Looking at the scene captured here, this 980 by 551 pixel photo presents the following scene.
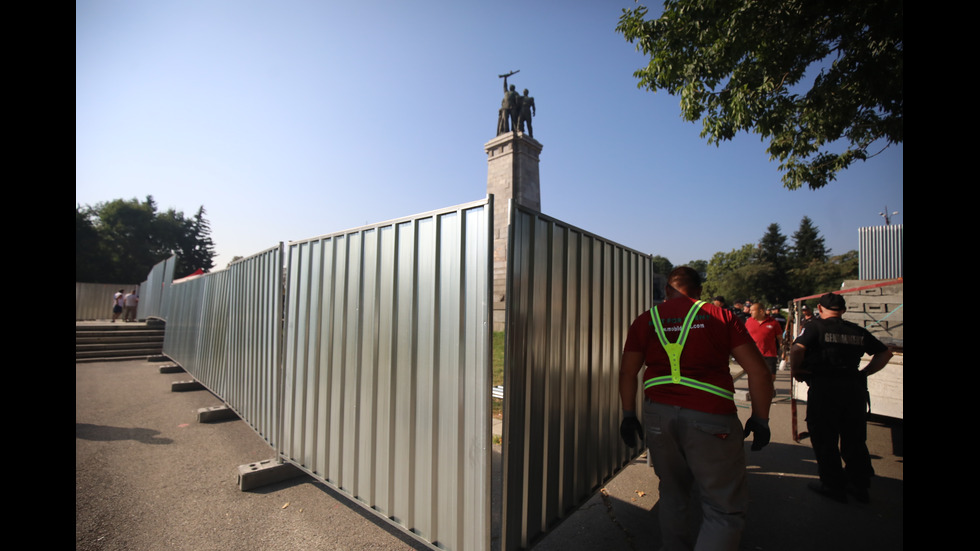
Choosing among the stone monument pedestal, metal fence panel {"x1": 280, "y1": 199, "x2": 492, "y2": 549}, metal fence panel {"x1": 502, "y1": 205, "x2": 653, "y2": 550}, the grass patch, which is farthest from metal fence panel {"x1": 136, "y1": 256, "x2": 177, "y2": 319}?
metal fence panel {"x1": 502, "y1": 205, "x2": 653, "y2": 550}

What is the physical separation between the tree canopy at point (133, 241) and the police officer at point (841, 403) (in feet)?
143

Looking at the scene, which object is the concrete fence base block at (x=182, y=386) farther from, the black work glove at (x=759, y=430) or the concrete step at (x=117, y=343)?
the black work glove at (x=759, y=430)

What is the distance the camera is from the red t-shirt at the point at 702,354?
245 cm

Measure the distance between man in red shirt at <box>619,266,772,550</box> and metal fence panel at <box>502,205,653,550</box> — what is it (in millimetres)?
491

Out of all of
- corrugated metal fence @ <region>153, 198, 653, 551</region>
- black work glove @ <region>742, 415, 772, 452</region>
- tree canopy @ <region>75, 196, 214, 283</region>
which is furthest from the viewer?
tree canopy @ <region>75, 196, 214, 283</region>

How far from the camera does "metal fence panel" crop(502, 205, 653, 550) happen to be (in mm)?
2422

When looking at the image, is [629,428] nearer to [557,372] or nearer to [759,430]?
[557,372]

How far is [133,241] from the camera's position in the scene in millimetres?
44938

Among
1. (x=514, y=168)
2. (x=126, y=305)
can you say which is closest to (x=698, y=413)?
(x=514, y=168)

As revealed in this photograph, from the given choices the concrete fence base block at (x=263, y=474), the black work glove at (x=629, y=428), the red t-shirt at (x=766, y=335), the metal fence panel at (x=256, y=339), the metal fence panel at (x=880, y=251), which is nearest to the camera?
the black work glove at (x=629, y=428)

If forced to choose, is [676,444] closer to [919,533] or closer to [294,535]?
[919,533]

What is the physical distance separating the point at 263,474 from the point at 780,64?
27.4 ft

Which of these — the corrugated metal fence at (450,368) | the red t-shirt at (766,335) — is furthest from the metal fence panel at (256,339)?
the red t-shirt at (766,335)

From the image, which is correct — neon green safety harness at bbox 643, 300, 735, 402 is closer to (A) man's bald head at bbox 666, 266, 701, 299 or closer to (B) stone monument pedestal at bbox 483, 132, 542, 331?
(A) man's bald head at bbox 666, 266, 701, 299
